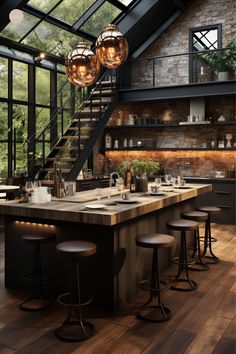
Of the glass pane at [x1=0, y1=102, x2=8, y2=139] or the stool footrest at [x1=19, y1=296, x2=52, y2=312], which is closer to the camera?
the stool footrest at [x1=19, y1=296, x2=52, y2=312]

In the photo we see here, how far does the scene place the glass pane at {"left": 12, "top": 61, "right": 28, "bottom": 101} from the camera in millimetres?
8586

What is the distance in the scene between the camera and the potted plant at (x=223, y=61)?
30.3 ft

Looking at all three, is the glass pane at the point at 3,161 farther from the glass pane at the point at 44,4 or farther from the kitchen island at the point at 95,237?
the kitchen island at the point at 95,237

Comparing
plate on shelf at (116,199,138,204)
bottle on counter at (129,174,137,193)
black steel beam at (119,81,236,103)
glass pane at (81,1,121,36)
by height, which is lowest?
plate on shelf at (116,199,138,204)

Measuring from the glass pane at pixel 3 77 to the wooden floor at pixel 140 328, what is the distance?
16.7ft

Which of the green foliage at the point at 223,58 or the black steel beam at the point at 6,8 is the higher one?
the black steel beam at the point at 6,8

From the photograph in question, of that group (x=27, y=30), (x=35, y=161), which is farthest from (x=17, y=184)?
(x=27, y=30)

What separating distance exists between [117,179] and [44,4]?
5.17 metres

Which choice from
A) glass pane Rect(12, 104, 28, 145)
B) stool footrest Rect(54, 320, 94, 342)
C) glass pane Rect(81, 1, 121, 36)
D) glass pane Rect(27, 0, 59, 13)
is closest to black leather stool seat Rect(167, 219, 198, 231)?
stool footrest Rect(54, 320, 94, 342)

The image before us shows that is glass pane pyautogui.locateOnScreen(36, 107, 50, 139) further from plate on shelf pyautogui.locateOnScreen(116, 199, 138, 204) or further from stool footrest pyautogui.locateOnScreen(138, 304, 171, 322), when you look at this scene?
→ stool footrest pyautogui.locateOnScreen(138, 304, 171, 322)

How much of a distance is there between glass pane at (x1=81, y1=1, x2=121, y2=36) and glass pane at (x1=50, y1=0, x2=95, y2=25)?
1.23 ft

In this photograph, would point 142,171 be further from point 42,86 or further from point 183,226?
point 42,86

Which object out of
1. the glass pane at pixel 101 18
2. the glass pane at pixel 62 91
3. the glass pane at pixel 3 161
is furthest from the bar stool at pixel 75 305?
the glass pane at pixel 101 18

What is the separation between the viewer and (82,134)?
8992mm
